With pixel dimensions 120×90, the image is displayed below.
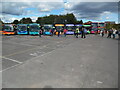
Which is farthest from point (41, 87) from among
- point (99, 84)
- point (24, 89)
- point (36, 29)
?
point (36, 29)

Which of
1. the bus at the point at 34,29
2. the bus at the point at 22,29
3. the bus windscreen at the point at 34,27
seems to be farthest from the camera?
the bus at the point at 22,29

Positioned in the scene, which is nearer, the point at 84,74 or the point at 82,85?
the point at 82,85

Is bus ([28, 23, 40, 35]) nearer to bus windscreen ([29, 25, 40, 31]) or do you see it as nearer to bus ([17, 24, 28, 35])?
bus windscreen ([29, 25, 40, 31])

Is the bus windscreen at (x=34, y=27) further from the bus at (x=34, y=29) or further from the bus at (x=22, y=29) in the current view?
the bus at (x=22, y=29)

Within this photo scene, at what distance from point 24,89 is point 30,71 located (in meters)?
1.63

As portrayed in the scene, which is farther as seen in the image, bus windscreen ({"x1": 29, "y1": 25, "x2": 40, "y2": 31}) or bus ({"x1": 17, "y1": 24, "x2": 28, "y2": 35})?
bus ({"x1": 17, "y1": 24, "x2": 28, "y2": 35})

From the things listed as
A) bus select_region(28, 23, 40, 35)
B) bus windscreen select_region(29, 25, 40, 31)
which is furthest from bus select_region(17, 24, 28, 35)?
bus windscreen select_region(29, 25, 40, 31)

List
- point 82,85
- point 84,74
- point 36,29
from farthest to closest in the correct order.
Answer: point 36,29
point 84,74
point 82,85

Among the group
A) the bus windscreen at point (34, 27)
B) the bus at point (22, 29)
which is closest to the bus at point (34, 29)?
the bus windscreen at point (34, 27)

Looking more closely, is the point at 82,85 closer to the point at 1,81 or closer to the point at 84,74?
the point at 84,74

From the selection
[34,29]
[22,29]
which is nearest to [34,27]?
[34,29]

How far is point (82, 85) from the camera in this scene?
13.7 feet

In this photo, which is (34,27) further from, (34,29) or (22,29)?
(22,29)

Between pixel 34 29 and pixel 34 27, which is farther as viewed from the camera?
pixel 34 27
